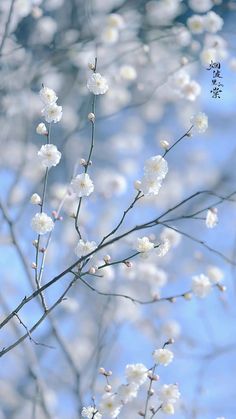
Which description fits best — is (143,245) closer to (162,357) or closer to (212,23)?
(162,357)

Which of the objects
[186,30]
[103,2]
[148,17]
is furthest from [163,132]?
[186,30]

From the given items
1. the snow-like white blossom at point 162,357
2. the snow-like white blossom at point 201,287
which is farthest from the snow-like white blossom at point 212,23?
the snow-like white blossom at point 162,357

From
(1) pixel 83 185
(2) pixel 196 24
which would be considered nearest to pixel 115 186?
(2) pixel 196 24

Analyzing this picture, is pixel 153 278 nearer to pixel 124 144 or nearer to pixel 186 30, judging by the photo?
pixel 186 30

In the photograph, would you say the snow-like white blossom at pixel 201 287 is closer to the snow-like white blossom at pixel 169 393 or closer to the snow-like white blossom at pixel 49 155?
the snow-like white blossom at pixel 169 393

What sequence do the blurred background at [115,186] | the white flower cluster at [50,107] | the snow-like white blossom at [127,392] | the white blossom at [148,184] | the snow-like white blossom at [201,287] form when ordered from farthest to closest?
1. the blurred background at [115,186]
2. the snow-like white blossom at [201,287]
3. the white flower cluster at [50,107]
4. the white blossom at [148,184]
5. the snow-like white blossom at [127,392]

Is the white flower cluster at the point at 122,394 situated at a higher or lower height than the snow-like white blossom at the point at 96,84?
lower

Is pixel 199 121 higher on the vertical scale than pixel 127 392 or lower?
higher
